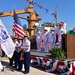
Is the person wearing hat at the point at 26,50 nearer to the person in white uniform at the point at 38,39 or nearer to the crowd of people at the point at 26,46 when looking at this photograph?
the crowd of people at the point at 26,46

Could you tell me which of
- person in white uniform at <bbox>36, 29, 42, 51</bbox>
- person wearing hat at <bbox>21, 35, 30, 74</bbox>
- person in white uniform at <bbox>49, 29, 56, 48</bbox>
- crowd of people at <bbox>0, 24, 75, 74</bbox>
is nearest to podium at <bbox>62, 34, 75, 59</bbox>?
crowd of people at <bbox>0, 24, 75, 74</bbox>

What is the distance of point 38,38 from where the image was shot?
16.2m

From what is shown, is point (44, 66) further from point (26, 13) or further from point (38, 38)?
point (26, 13)

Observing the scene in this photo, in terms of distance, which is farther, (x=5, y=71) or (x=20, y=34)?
(x=20, y=34)

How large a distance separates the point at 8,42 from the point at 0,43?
1.07 feet

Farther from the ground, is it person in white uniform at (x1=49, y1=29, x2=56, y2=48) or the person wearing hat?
person in white uniform at (x1=49, y1=29, x2=56, y2=48)

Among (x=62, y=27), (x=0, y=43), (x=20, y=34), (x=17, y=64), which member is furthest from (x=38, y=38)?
(x=0, y=43)

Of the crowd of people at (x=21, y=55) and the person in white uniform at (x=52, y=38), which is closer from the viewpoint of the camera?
the crowd of people at (x=21, y=55)

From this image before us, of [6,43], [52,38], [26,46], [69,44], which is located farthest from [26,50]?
[52,38]

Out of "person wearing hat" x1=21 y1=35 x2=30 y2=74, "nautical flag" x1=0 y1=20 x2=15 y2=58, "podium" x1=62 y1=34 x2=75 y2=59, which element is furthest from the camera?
"podium" x1=62 y1=34 x2=75 y2=59

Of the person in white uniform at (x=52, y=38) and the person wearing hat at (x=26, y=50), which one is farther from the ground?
the person in white uniform at (x=52, y=38)

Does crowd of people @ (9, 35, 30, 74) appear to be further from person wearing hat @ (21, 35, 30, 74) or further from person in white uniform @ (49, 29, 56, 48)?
person in white uniform @ (49, 29, 56, 48)

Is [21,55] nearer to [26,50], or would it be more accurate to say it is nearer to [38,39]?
[26,50]

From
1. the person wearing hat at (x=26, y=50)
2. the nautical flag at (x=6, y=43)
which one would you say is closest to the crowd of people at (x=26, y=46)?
the person wearing hat at (x=26, y=50)
